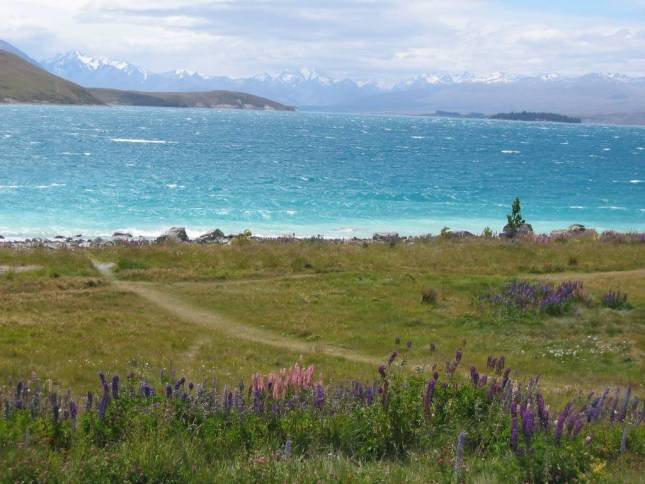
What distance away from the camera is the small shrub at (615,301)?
936 inches

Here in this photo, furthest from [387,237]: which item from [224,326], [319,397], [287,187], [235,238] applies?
[319,397]

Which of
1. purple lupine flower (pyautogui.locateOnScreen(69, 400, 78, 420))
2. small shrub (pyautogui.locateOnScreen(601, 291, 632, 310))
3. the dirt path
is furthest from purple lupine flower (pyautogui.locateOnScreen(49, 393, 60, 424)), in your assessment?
small shrub (pyautogui.locateOnScreen(601, 291, 632, 310))

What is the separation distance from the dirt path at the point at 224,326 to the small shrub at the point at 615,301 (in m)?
9.40

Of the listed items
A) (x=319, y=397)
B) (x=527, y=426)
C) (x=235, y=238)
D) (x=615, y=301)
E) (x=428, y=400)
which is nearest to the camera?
(x=527, y=426)

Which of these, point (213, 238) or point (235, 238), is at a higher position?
point (235, 238)

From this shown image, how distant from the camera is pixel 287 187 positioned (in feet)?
281

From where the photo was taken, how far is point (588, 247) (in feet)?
124

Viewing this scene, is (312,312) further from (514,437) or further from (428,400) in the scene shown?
(514,437)

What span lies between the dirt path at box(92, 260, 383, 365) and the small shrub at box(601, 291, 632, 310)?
9400 millimetres

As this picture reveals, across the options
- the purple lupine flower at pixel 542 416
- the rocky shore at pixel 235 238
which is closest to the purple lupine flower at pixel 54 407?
the purple lupine flower at pixel 542 416

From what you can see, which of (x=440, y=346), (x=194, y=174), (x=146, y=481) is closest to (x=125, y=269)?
(x=440, y=346)

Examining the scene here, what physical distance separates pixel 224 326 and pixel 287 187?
208ft

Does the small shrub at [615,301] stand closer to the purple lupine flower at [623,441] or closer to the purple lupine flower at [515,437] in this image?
the purple lupine flower at [623,441]

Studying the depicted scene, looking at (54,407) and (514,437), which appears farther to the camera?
(54,407)
